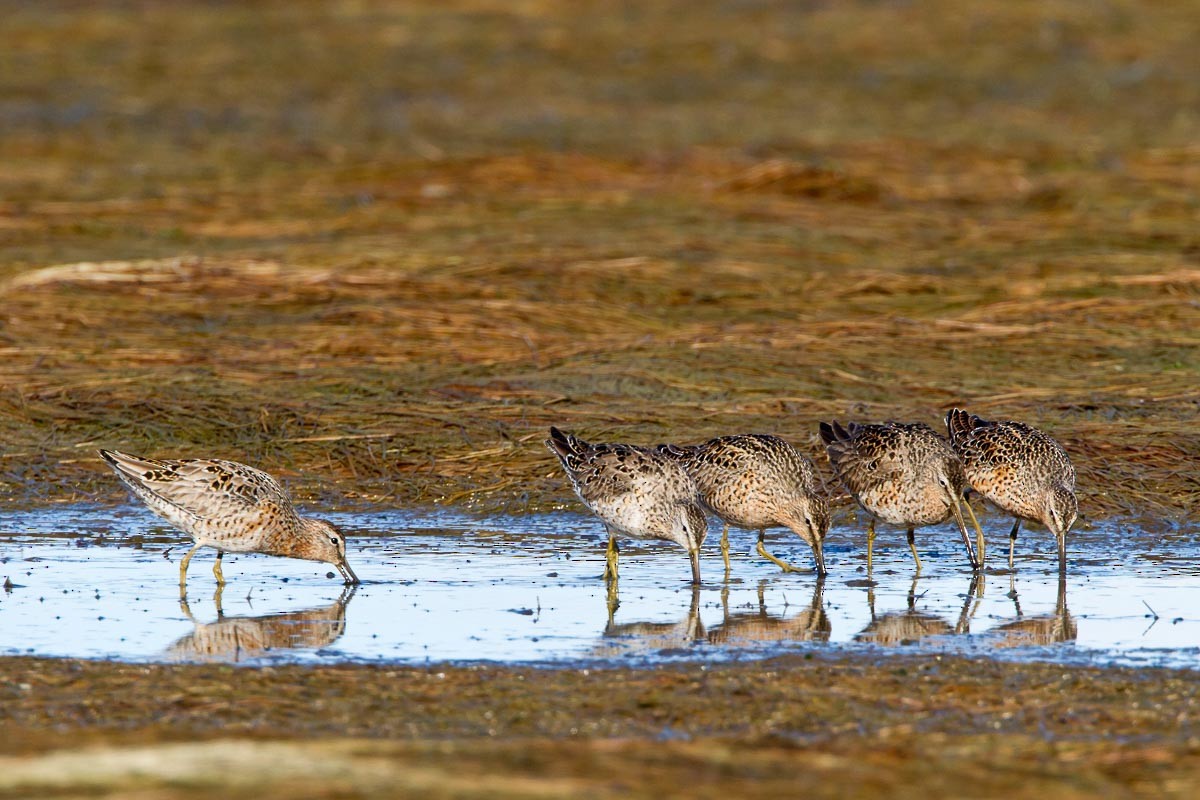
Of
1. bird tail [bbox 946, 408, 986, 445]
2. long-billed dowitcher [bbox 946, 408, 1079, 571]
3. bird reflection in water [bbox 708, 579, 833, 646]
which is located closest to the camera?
bird reflection in water [bbox 708, 579, 833, 646]

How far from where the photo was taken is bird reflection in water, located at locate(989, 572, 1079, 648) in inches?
336

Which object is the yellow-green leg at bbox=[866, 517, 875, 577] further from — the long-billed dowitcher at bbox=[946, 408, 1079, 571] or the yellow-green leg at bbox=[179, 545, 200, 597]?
the yellow-green leg at bbox=[179, 545, 200, 597]

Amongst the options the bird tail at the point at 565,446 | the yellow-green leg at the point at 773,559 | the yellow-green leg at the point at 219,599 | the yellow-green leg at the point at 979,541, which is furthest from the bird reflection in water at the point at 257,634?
the yellow-green leg at the point at 979,541

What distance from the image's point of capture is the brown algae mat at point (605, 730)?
611 cm

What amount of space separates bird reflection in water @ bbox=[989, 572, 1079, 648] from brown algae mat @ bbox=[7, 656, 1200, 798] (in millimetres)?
644

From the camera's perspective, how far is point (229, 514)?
10492mm

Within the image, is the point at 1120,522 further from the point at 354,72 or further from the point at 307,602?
the point at 354,72

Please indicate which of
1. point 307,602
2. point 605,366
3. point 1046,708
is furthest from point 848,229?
point 1046,708

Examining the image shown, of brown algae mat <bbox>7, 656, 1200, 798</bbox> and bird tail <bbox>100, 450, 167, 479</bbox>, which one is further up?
bird tail <bbox>100, 450, 167, 479</bbox>

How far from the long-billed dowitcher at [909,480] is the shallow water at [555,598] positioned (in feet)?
0.98

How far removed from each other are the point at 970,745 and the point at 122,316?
11181mm

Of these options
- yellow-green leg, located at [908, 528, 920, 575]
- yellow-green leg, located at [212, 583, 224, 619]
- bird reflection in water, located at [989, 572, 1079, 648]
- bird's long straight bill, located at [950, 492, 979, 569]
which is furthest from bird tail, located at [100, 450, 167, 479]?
bird reflection in water, located at [989, 572, 1079, 648]

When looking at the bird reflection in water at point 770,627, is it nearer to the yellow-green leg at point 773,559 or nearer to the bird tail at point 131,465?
the yellow-green leg at point 773,559

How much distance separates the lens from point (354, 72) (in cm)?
3081
